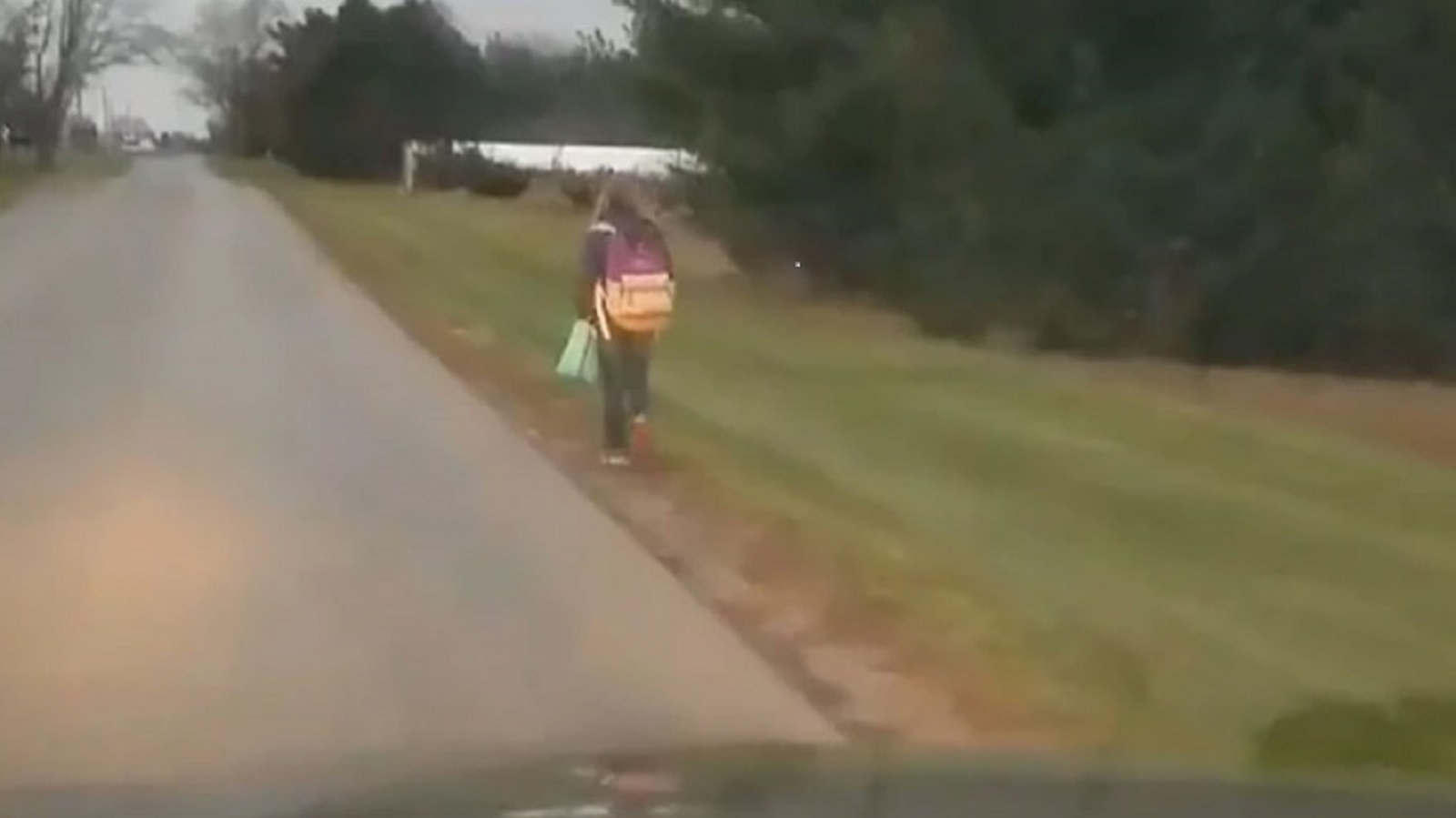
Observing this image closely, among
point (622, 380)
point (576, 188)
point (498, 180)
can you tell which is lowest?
point (498, 180)

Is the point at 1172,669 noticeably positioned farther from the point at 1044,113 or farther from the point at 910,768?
the point at 1044,113

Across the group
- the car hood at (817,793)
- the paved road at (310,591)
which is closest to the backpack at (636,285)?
the paved road at (310,591)

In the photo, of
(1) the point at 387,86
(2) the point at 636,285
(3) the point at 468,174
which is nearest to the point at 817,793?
(2) the point at 636,285

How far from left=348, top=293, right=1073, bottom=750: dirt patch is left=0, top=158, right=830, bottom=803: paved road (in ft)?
0.65

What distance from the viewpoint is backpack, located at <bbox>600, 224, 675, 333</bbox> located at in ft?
59.9

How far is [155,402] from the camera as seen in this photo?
73.2 feet

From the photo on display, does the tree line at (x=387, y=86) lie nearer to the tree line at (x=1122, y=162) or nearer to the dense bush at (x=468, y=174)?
the dense bush at (x=468, y=174)

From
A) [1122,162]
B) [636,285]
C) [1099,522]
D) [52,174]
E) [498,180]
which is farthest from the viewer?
[52,174]

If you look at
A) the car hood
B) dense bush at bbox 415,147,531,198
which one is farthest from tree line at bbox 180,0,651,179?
the car hood

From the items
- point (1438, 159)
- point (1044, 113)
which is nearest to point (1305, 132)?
point (1438, 159)

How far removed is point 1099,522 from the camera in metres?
15.4

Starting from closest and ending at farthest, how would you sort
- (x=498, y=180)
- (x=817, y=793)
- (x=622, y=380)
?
(x=817, y=793) < (x=622, y=380) < (x=498, y=180)

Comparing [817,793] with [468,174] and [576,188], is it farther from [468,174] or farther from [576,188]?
[468,174]

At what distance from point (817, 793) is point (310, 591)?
334 inches
